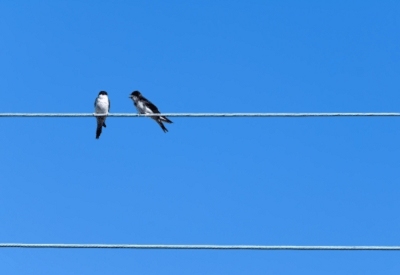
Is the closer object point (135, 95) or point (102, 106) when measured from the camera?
point (102, 106)

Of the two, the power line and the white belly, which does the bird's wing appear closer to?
the white belly

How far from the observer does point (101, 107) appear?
13.3 metres

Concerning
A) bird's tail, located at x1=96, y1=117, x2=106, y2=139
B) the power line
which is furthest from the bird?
the power line

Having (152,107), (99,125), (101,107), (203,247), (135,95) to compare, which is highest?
(135,95)

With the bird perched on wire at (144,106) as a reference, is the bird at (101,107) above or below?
below

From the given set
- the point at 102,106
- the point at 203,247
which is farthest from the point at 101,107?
the point at 203,247

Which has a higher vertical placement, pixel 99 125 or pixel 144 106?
pixel 144 106

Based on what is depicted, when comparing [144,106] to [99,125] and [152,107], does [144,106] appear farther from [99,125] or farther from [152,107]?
[99,125]

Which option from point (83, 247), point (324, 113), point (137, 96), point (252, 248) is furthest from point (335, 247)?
point (137, 96)

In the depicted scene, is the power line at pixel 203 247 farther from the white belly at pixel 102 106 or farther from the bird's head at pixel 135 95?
the bird's head at pixel 135 95

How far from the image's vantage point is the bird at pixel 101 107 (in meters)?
13.0

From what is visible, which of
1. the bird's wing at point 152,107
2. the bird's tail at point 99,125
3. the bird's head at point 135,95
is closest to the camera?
the bird's tail at point 99,125

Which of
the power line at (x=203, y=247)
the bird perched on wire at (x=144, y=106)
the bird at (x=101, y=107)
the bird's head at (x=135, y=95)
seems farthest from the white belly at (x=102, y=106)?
the power line at (x=203, y=247)

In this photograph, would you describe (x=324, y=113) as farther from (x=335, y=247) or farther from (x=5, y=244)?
(x=5, y=244)
